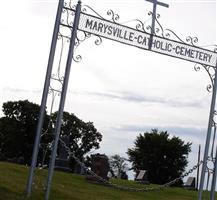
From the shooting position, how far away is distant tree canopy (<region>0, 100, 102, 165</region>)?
57375mm

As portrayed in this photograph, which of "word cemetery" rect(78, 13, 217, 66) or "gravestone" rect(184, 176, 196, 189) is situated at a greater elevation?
"word cemetery" rect(78, 13, 217, 66)

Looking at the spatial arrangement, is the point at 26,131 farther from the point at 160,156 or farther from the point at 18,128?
the point at 160,156

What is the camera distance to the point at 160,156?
192 ft

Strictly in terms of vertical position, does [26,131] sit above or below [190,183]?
above

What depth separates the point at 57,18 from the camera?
12.0 metres

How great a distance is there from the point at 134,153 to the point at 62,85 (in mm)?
49468

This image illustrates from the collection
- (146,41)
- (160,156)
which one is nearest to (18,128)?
(160,156)

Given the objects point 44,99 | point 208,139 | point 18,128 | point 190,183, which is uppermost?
point 18,128

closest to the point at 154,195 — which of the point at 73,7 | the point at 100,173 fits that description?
the point at 100,173

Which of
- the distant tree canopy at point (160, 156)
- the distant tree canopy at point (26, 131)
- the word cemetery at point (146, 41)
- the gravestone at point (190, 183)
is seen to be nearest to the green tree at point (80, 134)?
the distant tree canopy at point (26, 131)

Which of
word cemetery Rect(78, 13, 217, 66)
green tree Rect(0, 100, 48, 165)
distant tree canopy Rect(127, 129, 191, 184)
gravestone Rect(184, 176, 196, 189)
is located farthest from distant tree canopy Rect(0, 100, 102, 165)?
word cemetery Rect(78, 13, 217, 66)

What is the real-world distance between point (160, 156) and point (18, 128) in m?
17.3

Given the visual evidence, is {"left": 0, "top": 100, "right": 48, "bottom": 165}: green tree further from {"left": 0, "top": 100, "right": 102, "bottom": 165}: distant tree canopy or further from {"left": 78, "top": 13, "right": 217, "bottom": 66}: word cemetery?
{"left": 78, "top": 13, "right": 217, "bottom": 66}: word cemetery

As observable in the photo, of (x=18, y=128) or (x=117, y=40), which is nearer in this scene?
(x=117, y=40)
